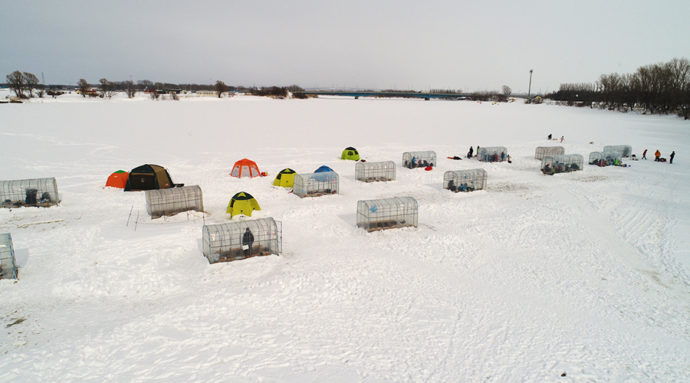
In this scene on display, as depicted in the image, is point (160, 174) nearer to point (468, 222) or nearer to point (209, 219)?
point (209, 219)

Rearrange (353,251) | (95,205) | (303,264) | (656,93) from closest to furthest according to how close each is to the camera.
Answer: (303,264) < (353,251) < (95,205) < (656,93)

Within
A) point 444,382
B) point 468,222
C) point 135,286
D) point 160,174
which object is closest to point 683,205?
point 468,222

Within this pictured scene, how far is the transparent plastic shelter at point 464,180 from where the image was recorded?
32.3 meters

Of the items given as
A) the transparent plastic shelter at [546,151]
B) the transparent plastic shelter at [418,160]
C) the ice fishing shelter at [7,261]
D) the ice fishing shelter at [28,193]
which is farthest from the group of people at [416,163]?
the ice fishing shelter at [7,261]

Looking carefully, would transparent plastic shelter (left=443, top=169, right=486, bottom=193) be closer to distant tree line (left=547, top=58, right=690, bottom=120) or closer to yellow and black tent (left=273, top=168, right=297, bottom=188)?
yellow and black tent (left=273, top=168, right=297, bottom=188)

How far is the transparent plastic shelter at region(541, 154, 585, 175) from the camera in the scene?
40.4 m

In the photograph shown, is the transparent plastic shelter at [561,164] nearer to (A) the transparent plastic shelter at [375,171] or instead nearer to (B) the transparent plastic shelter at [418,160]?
(B) the transparent plastic shelter at [418,160]

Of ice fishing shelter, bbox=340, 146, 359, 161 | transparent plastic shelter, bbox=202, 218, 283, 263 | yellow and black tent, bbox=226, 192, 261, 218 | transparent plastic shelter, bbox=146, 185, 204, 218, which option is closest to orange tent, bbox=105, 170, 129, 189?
transparent plastic shelter, bbox=146, 185, 204, 218

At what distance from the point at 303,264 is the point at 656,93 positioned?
13169 centimetres

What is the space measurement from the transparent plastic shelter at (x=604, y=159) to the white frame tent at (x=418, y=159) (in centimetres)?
1998

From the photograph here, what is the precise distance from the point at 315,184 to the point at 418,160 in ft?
53.3

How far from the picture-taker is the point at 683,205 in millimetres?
29562

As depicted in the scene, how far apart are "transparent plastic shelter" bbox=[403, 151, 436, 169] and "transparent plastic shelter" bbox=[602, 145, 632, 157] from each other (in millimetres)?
23544

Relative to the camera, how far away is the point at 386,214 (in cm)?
2320
